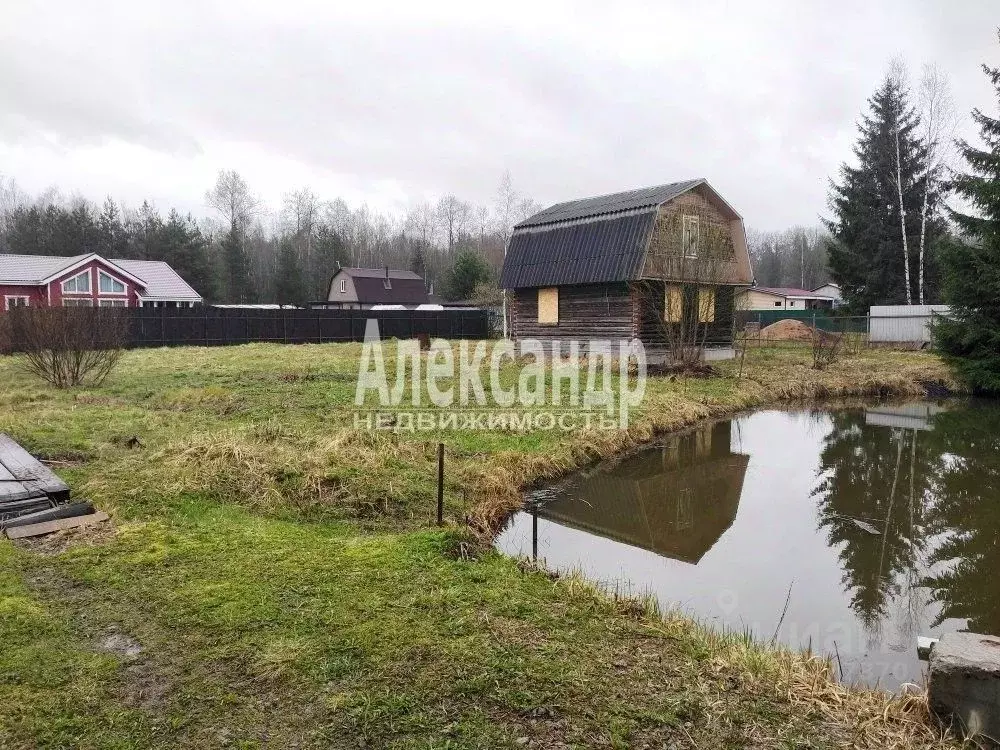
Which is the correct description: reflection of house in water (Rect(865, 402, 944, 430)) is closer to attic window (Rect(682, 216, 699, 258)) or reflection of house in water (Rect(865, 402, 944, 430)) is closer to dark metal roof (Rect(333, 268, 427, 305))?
attic window (Rect(682, 216, 699, 258))

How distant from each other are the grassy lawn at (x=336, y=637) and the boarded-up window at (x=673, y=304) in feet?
35.4

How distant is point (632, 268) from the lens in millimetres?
16266

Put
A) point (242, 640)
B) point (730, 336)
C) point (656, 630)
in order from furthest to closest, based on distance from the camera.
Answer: point (730, 336) → point (656, 630) → point (242, 640)

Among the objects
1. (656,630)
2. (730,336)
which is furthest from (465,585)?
(730,336)

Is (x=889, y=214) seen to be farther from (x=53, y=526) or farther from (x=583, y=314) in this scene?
(x=53, y=526)

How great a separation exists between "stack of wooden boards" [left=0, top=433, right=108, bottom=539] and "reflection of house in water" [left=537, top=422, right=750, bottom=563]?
406 cm

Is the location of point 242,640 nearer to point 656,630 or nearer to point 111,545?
point 111,545

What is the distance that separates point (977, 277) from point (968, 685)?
52.2 feet

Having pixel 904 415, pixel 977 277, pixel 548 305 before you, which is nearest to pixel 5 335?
pixel 548 305

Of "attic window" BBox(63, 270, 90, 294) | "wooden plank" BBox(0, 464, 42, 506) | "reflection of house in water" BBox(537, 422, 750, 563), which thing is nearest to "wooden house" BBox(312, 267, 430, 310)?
"attic window" BBox(63, 270, 90, 294)

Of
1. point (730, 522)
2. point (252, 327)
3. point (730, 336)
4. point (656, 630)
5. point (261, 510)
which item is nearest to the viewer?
point (656, 630)

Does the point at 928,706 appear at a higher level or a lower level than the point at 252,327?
lower

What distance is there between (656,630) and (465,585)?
1.17 metres

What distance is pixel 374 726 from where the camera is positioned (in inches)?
98.7
